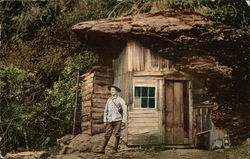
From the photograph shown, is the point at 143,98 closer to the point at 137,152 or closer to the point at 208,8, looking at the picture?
the point at 137,152

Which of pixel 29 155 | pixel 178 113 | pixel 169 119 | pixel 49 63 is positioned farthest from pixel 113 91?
pixel 29 155

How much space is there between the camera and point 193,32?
5.99 m

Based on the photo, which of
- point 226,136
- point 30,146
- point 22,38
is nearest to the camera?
point 226,136

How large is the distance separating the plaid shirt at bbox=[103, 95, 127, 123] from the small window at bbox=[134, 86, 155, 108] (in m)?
0.25

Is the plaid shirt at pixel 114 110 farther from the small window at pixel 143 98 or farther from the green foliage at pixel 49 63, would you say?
the green foliage at pixel 49 63

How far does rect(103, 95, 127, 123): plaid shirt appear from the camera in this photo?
5.83m

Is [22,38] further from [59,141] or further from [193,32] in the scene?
[193,32]

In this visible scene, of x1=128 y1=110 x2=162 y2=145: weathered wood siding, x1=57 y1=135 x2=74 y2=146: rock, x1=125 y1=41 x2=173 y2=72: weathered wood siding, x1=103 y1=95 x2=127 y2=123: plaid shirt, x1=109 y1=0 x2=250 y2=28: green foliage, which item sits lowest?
x1=57 y1=135 x2=74 y2=146: rock

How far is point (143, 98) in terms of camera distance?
595 centimetres

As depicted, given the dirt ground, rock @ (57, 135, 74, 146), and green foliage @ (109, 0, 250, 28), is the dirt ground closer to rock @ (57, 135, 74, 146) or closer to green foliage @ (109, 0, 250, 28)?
rock @ (57, 135, 74, 146)

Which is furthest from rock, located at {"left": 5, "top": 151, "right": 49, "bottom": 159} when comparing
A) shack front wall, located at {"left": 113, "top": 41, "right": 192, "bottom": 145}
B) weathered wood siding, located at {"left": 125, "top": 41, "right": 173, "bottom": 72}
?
weathered wood siding, located at {"left": 125, "top": 41, "right": 173, "bottom": 72}

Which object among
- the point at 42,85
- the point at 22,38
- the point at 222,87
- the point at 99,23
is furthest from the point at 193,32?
the point at 22,38

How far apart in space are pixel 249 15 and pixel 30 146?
477 centimetres

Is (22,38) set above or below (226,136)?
above
